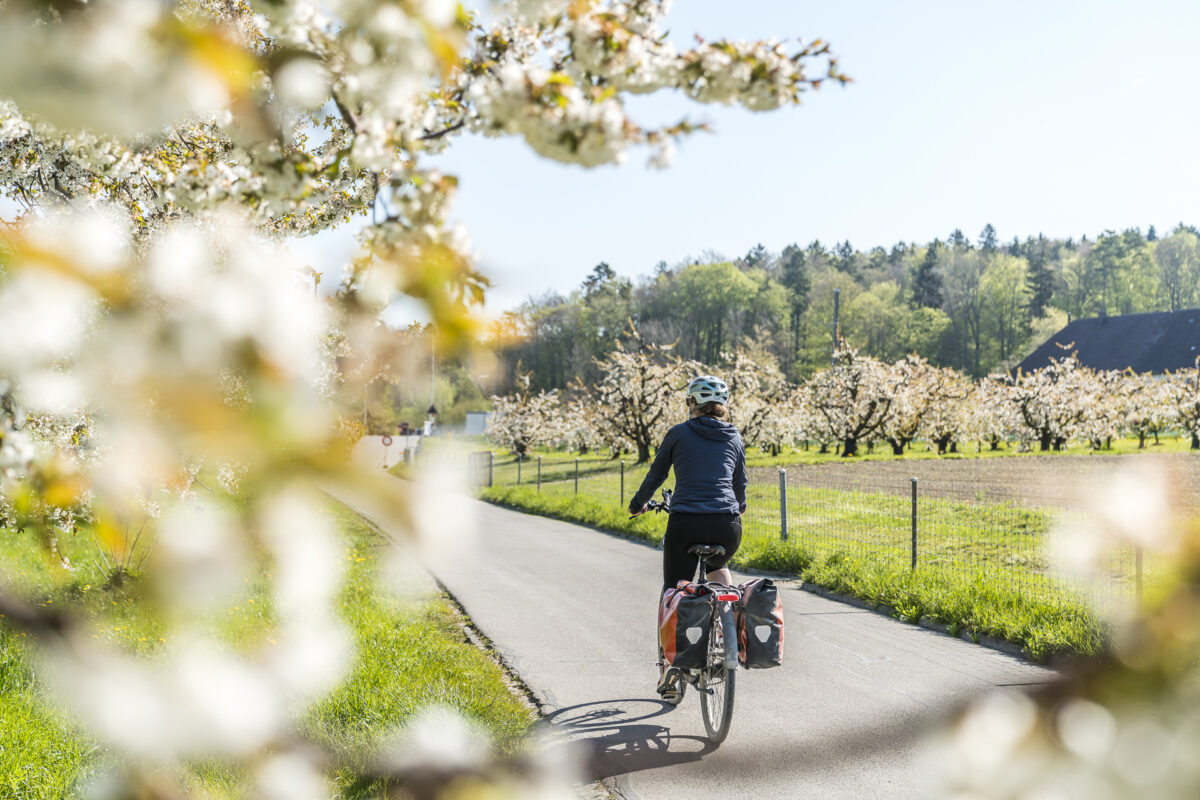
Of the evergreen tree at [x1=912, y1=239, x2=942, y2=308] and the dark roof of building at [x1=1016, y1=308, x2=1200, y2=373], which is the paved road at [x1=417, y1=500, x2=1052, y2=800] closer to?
the dark roof of building at [x1=1016, y1=308, x2=1200, y2=373]

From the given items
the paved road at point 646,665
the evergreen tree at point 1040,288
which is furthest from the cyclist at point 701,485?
the evergreen tree at point 1040,288

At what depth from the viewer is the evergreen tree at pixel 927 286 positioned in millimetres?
85000

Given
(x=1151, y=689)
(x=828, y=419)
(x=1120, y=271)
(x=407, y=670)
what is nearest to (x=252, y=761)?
(x=1151, y=689)

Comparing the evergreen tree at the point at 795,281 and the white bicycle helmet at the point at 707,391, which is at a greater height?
the evergreen tree at the point at 795,281

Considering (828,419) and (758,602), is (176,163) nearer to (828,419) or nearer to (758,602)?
(758,602)

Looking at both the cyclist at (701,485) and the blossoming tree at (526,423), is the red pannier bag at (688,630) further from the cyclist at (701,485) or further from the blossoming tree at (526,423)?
the blossoming tree at (526,423)

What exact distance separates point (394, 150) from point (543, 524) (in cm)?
1603

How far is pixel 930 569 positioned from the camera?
29.9 ft

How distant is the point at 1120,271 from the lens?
83312 millimetres

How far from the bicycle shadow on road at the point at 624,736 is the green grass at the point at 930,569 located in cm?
228

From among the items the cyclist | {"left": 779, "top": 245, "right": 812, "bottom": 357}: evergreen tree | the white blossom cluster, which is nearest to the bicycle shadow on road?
the cyclist

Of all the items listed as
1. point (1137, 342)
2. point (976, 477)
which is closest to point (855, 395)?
point (976, 477)

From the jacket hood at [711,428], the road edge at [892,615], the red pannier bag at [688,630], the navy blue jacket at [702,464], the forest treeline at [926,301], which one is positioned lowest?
the road edge at [892,615]

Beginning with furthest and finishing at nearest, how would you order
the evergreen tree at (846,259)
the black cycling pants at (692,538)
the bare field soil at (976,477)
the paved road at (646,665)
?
the evergreen tree at (846,259), the bare field soil at (976,477), the black cycling pants at (692,538), the paved road at (646,665)
